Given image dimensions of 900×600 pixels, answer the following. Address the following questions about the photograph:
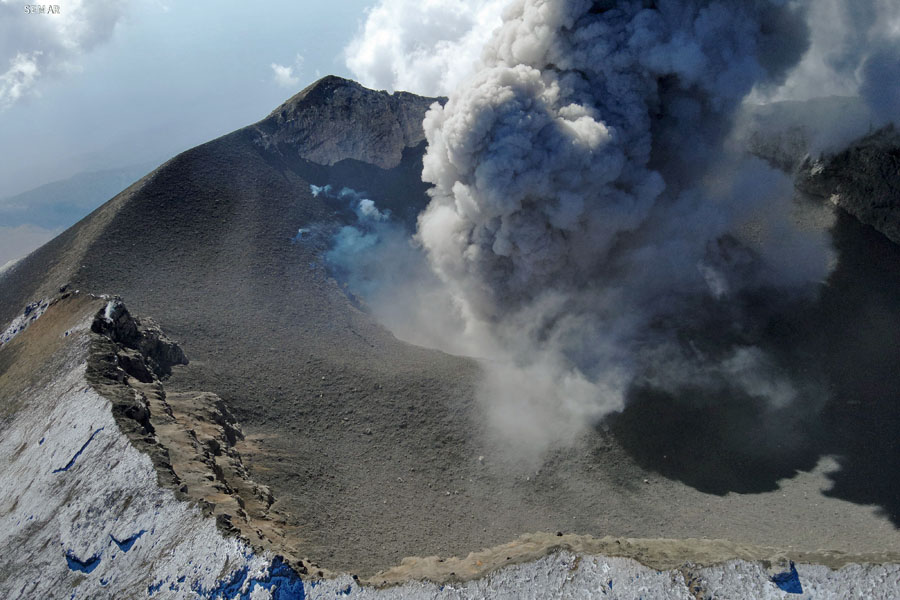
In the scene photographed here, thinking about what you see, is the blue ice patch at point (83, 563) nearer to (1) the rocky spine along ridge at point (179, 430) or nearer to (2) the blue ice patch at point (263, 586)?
(1) the rocky spine along ridge at point (179, 430)

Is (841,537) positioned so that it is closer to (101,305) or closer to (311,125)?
(101,305)

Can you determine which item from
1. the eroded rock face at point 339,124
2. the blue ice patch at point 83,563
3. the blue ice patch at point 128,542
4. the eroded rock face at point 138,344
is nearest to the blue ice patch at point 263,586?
the blue ice patch at point 128,542

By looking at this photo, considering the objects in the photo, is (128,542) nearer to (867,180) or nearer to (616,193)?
(616,193)

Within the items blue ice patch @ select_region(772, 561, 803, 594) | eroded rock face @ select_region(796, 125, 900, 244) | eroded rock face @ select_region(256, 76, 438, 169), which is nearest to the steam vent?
blue ice patch @ select_region(772, 561, 803, 594)

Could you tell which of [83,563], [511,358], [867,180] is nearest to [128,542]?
[83,563]

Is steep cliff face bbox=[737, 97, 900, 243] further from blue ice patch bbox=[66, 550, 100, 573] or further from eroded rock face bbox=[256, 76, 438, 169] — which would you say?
blue ice patch bbox=[66, 550, 100, 573]
